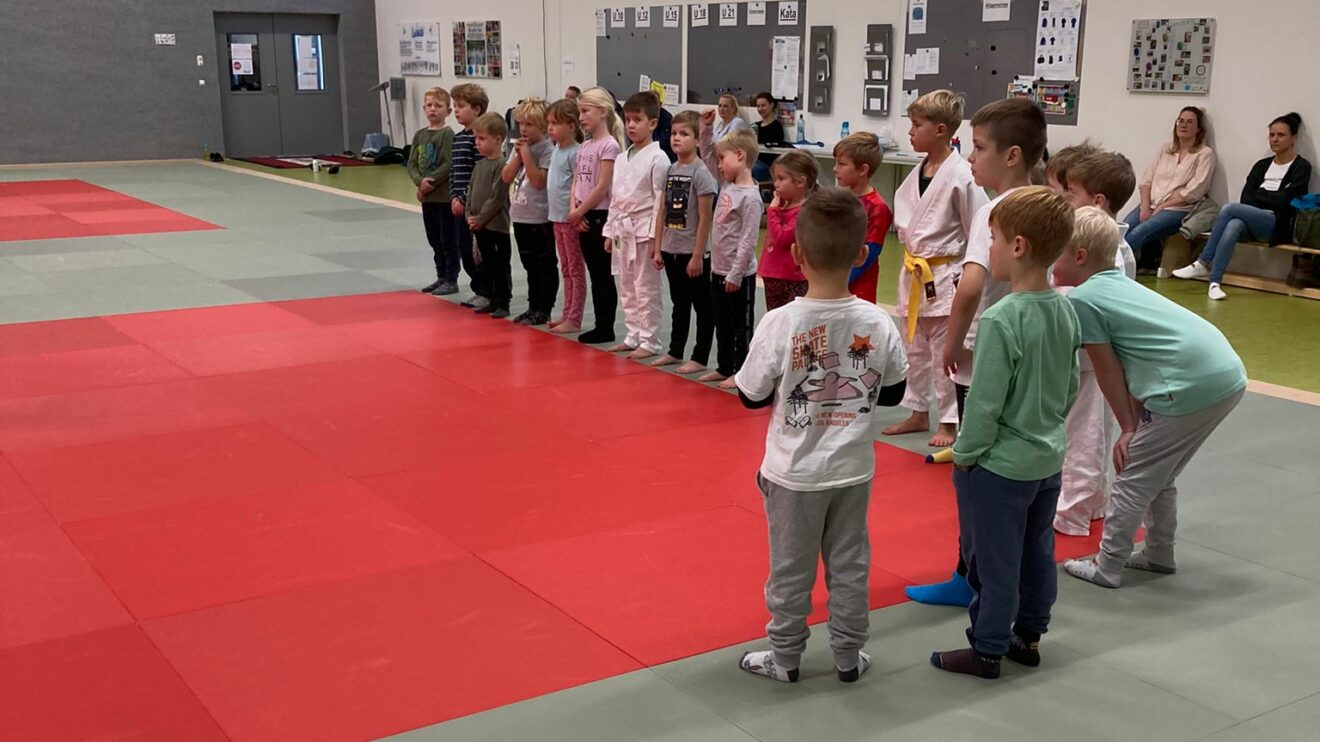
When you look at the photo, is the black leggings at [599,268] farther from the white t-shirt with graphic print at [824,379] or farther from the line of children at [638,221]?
the white t-shirt with graphic print at [824,379]

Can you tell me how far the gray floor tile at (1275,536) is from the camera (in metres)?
4.52

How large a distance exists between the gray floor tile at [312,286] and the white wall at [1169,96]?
631 cm

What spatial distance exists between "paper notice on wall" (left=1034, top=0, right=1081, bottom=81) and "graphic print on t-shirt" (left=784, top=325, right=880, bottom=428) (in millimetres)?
9397

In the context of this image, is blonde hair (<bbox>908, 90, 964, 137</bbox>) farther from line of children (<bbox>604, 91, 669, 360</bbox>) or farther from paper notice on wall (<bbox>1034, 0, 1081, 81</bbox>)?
paper notice on wall (<bbox>1034, 0, 1081, 81</bbox>)

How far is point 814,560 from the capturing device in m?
3.49

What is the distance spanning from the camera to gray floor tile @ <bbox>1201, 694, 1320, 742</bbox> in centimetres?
326

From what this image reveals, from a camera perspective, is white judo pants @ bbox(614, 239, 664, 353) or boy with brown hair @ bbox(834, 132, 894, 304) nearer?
boy with brown hair @ bbox(834, 132, 894, 304)

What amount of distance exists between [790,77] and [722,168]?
8598mm

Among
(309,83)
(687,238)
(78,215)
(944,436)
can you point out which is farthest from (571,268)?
(309,83)

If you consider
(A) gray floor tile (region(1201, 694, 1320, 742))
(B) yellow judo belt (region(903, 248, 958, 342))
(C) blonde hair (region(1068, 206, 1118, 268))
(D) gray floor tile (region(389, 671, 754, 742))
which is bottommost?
(D) gray floor tile (region(389, 671, 754, 742))

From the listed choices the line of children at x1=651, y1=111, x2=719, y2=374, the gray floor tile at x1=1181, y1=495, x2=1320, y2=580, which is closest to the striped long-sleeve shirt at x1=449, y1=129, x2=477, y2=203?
the line of children at x1=651, y1=111, x2=719, y2=374

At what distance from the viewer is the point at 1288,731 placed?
3.29 metres

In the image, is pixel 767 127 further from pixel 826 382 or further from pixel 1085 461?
pixel 826 382

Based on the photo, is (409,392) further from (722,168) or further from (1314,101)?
(1314,101)
